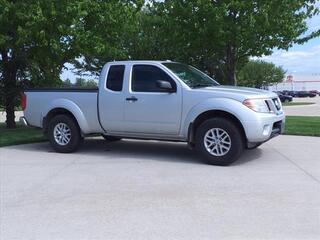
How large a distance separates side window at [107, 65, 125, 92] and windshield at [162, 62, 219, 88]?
940mm

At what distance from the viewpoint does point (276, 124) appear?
960 centimetres

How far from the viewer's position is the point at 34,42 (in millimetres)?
14492

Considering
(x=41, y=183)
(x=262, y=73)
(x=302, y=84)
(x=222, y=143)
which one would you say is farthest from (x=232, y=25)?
(x=302, y=84)

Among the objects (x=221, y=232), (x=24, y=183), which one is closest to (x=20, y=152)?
(x=24, y=183)

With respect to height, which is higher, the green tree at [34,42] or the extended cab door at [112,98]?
the green tree at [34,42]

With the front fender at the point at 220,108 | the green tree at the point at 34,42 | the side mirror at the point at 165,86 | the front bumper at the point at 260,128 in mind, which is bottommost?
the front bumper at the point at 260,128

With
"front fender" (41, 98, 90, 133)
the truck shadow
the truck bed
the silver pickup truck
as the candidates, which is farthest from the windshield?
"front fender" (41, 98, 90, 133)

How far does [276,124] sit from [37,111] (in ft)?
16.8

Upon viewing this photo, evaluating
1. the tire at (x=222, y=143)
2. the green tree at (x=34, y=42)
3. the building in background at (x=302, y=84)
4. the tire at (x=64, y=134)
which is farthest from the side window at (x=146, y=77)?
the building in background at (x=302, y=84)

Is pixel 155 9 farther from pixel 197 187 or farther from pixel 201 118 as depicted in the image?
pixel 197 187

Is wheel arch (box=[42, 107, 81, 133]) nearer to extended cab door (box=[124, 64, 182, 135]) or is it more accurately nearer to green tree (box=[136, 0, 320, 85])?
extended cab door (box=[124, 64, 182, 135])

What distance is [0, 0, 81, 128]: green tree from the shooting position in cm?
1373

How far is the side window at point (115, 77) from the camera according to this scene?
10.3 m

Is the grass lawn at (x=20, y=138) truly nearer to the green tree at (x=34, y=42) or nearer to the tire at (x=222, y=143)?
the green tree at (x=34, y=42)
